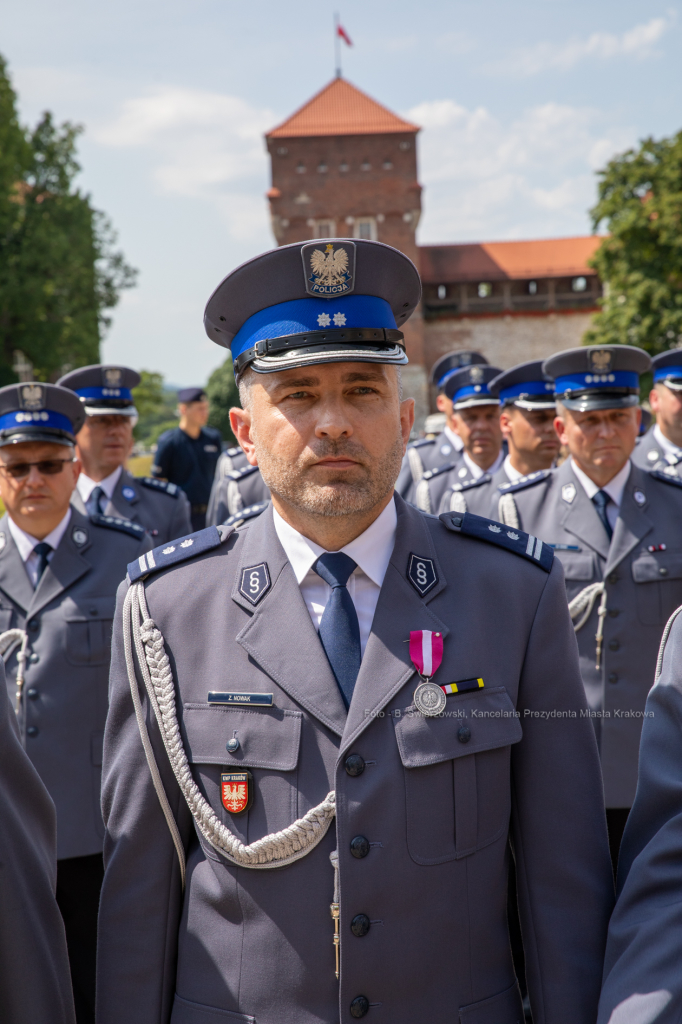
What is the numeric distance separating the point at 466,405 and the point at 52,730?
13.9 feet

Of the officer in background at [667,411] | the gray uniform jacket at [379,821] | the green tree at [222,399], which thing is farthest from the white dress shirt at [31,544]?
the green tree at [222,399]

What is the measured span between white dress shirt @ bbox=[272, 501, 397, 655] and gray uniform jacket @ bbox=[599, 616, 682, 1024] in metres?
0.61

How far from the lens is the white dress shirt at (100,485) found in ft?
18.8

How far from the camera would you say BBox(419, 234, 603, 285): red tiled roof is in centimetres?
4831

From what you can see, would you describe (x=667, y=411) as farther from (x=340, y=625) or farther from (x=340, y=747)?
(x=340, y=747)

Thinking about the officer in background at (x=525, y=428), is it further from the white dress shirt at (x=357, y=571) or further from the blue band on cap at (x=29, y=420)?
the white dress shirt at (x=357, y=571)

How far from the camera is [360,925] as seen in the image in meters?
1.78

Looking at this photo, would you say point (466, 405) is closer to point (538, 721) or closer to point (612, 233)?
point (538, 721)

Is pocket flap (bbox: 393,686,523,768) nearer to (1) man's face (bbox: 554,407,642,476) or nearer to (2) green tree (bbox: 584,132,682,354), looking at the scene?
(1) man's face (bbox: 554,407,642,476)

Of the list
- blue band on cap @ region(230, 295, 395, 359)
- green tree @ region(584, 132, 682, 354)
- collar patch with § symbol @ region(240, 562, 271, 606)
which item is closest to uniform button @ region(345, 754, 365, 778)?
collar patch with § symbol @ region(240, 562, 271, 606)

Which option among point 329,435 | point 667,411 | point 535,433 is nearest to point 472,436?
point 535,433

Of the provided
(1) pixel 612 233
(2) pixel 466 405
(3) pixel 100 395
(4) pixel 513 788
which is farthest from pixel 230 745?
(1) pixel 612 233

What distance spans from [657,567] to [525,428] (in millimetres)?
1910

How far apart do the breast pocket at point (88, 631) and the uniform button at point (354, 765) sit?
83.5 inches
